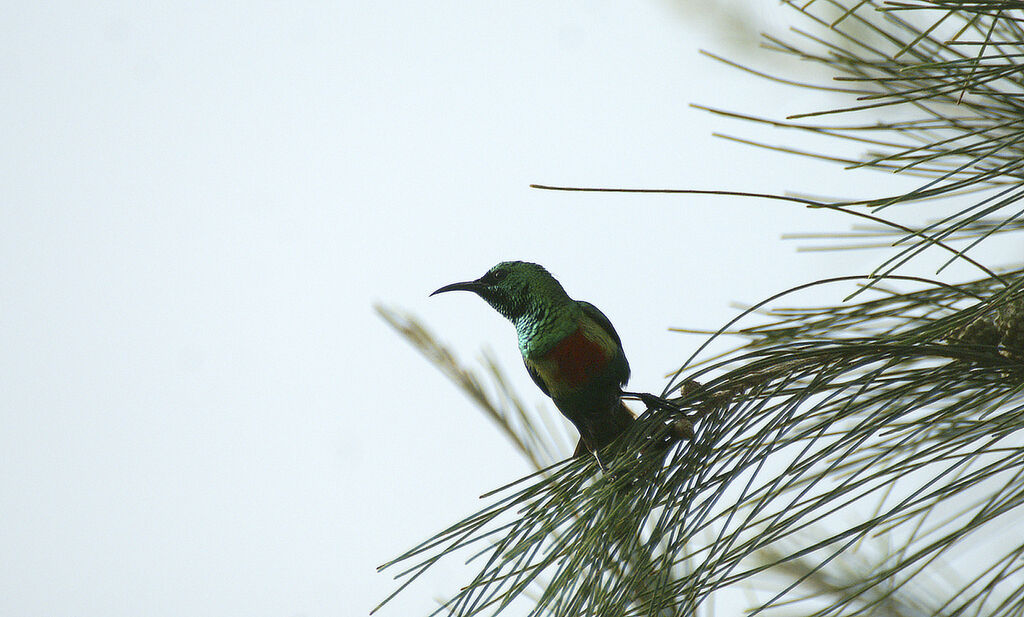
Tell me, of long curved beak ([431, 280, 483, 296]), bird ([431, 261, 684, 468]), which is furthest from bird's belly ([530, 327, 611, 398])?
long curved beak ([431, 280, 483, 296])

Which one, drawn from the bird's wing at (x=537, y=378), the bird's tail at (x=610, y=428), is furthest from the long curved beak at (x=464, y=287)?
the bird's tail at (x=610, y=428)

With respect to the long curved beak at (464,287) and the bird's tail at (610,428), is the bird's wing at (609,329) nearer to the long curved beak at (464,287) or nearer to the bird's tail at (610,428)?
the bird's tail at (610,428)

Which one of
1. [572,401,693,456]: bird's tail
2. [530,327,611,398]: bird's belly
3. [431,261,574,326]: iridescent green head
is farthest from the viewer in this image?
[431,261,574,326]: iridescent green head

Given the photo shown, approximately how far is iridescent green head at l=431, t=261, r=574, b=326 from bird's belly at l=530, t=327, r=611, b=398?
0.30ft

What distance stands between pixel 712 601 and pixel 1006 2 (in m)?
0.94

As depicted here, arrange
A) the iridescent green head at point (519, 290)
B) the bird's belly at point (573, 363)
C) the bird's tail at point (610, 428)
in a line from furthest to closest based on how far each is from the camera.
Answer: the iridescent green head at point (519, 290), the bird's belly at point (573, 363), the bird's tail at point (610, 428)

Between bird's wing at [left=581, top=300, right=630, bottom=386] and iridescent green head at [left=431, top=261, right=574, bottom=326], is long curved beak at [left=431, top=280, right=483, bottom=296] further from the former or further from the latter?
bird's wing at [left=581, top=300, right=630, bottom=386]

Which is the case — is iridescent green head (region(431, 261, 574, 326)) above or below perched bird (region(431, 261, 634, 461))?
above

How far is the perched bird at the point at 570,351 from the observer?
5.20ft

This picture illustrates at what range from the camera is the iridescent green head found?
5.61ft

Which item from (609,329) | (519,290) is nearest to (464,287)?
(519,290)

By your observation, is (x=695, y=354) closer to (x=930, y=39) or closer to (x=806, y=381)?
(x=806, y=381)

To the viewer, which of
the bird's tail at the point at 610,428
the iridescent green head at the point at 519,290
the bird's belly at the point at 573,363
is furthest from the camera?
the iridescent green head at the point at 519,290

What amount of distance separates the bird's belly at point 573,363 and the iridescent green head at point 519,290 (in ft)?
0.30
